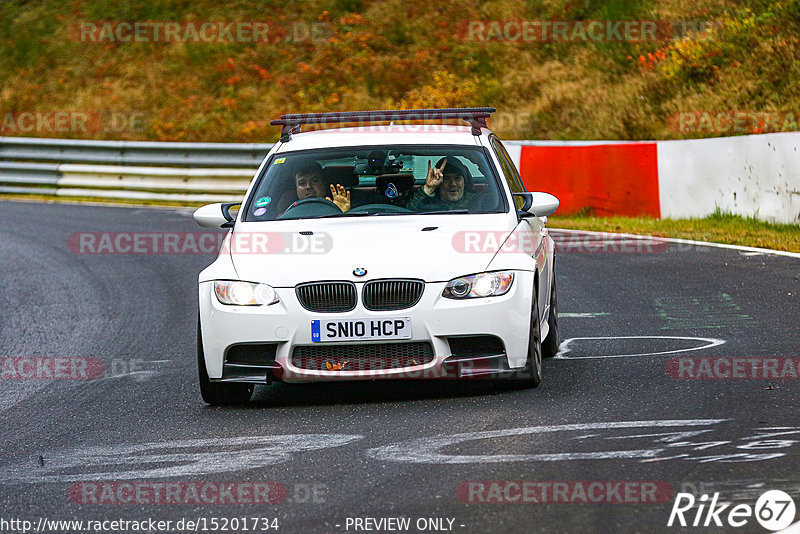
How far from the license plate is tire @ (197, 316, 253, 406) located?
2.45ft

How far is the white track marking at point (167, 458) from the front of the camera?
5746 mm

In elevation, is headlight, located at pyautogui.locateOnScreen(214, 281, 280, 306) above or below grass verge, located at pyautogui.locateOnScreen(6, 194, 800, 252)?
above

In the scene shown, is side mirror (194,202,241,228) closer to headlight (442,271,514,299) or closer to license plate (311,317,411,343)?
license plate (311,317,411,343)

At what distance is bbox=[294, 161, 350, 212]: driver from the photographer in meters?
8.26

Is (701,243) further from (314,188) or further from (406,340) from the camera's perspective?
(406,340)

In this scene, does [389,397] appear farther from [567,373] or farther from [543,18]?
[543,18]

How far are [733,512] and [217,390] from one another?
11.6ft

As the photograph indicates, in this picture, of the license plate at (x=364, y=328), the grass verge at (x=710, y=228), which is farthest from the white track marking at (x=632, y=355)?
the grass verge at (x=710, y=228)

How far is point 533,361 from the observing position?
7.19 meters

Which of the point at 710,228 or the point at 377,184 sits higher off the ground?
the point at 377,184

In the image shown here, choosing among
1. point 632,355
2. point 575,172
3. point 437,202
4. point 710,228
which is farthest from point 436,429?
point 575,172

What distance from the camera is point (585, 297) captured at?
37.5 ft

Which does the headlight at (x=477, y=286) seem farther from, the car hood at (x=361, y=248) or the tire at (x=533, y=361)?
the tire at (x=533, y=361)

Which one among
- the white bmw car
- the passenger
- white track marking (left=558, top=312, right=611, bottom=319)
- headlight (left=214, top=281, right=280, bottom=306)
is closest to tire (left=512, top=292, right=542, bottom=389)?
the white bmw car
